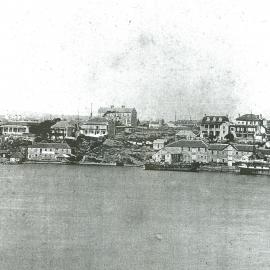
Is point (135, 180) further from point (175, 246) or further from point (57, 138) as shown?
point (57, 138)

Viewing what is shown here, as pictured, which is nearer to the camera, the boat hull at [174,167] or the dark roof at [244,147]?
the boat hull at [174,167]

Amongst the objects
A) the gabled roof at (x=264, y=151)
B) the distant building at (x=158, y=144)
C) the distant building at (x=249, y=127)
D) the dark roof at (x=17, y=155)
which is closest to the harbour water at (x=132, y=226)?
the gabled roof at (x=264, y=151)

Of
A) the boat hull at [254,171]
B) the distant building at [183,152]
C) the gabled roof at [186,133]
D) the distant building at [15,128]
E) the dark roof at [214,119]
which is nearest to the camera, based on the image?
the boat hull at [254,171]

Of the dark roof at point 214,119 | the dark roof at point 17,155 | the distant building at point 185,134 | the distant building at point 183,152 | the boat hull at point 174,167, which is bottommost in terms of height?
the boat hull at point 174,167

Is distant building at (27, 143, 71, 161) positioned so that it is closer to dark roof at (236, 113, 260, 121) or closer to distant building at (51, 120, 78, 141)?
distant building at (51, 120, 78, 141)

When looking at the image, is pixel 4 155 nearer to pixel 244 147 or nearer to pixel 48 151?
pixel 48 151

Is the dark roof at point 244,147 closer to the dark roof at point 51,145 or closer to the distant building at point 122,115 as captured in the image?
the dark roof at point 51,145

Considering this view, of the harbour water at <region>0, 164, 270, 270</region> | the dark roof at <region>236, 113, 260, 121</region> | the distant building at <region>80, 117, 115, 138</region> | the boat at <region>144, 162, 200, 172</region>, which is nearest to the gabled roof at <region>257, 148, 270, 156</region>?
the boat at <region>144, 162, 200, 172</region>
